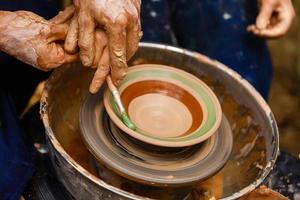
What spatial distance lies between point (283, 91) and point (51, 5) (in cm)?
185

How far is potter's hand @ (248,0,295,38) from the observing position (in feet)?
6.25

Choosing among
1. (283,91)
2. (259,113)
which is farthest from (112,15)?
(283,91)

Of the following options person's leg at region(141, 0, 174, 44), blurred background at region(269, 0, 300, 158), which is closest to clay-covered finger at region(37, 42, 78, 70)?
person's leg at region(141, 0, 174, 44)

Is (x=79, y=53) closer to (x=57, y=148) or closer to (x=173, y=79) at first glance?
(x=57, y=148)

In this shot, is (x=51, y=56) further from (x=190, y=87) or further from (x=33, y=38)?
(x=190, y=87)

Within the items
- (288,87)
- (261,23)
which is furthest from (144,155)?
(288,87)

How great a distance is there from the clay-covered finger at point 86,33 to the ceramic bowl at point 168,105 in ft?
0.59

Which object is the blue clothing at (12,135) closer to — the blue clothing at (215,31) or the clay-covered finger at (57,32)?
the blue clothing at (215,31)

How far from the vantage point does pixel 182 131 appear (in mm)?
1527

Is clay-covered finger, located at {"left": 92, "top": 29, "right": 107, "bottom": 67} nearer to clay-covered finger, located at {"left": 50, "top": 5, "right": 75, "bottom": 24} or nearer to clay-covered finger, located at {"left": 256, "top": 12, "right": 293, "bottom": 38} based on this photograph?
clay-covered finger, located at {"left": 50, "top": 5, "right": 75, "bottom": 24}

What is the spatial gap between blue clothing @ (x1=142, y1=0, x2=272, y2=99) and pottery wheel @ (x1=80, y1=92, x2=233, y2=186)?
1.93ft

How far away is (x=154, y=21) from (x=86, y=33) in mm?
830

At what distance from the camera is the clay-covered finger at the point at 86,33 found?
1.33 m

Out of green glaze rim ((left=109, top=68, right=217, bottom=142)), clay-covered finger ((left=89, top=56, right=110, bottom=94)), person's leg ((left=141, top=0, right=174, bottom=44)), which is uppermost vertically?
clay-covered finger ((left=89, top=56, right=110, bottom=94))
